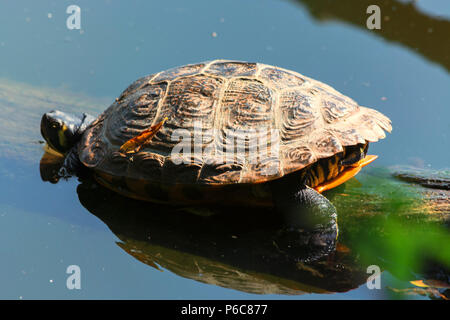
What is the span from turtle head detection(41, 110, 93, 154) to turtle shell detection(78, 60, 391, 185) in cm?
48

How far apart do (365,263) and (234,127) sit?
4.17 feet

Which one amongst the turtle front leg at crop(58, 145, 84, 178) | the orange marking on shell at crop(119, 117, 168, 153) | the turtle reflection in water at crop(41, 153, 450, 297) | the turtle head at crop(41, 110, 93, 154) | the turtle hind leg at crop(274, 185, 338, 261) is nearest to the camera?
the turtle reflection in water at crop(41, 153, 450, 297)

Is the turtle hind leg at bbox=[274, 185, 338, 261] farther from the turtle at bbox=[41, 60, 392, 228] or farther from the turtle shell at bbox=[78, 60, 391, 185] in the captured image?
the turtle shell at bbox=[78, 60, 391, 185]

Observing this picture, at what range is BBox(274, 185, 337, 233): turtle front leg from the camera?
2.99 m

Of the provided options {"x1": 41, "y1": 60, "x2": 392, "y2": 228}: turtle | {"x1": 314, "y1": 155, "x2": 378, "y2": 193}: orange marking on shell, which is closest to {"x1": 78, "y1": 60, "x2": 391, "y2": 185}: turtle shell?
{"x1": 41, "y1": 60, "x2": 392, "y2": 228}: turtle

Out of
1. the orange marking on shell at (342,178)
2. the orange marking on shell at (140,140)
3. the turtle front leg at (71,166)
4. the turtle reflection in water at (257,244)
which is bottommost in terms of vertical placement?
the turtle reflection in water at (257,244)

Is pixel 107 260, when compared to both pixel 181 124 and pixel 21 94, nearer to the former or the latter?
pixel 181 124

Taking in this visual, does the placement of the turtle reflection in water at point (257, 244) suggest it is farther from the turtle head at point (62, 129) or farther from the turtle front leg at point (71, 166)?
the turtle head at point (62, 129)

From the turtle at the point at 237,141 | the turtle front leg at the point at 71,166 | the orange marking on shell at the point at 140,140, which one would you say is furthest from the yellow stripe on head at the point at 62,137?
the orange marking on shell at the point at 140,140

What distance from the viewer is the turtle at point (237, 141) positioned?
312 centimetres

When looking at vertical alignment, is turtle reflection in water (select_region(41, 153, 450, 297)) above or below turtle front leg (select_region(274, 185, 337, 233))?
below
